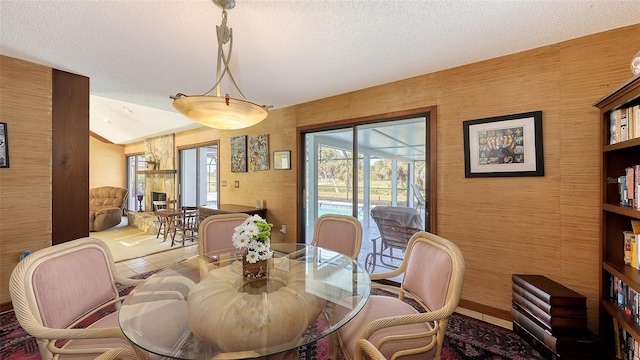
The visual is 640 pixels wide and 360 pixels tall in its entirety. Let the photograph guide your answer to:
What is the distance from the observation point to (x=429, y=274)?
4.80 feet

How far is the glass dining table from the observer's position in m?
1.03

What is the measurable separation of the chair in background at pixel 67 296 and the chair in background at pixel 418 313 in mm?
1135

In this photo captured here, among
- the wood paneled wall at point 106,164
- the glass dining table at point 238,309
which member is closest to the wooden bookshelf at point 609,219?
the glass dining table at point 238,309

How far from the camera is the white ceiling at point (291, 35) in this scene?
5.36 feet

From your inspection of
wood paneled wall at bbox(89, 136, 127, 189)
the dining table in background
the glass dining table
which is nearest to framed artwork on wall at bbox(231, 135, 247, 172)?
the dining table in background

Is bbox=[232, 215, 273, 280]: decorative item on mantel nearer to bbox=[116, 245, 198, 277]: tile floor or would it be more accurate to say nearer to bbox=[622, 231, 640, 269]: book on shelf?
bbox=[622, 231, 640, 269]: book on shelf

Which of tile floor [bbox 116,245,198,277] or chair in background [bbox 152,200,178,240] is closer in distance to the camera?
tile floor [bbox 116,245,198,277]

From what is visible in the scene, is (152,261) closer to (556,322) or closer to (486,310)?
(486,310)

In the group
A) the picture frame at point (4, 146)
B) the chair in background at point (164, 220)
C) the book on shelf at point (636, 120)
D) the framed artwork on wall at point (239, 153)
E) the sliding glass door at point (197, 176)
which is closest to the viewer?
the book on shelf at point (636, 120)

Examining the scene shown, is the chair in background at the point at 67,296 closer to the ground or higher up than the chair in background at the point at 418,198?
closer to the ground

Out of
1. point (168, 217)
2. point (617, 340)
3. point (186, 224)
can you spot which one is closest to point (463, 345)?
point (617, 340)

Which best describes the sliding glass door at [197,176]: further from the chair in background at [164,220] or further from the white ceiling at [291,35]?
the white ceiling at [291,35]

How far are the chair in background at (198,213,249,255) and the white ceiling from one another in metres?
1.50

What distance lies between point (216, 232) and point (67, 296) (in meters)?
1.09
